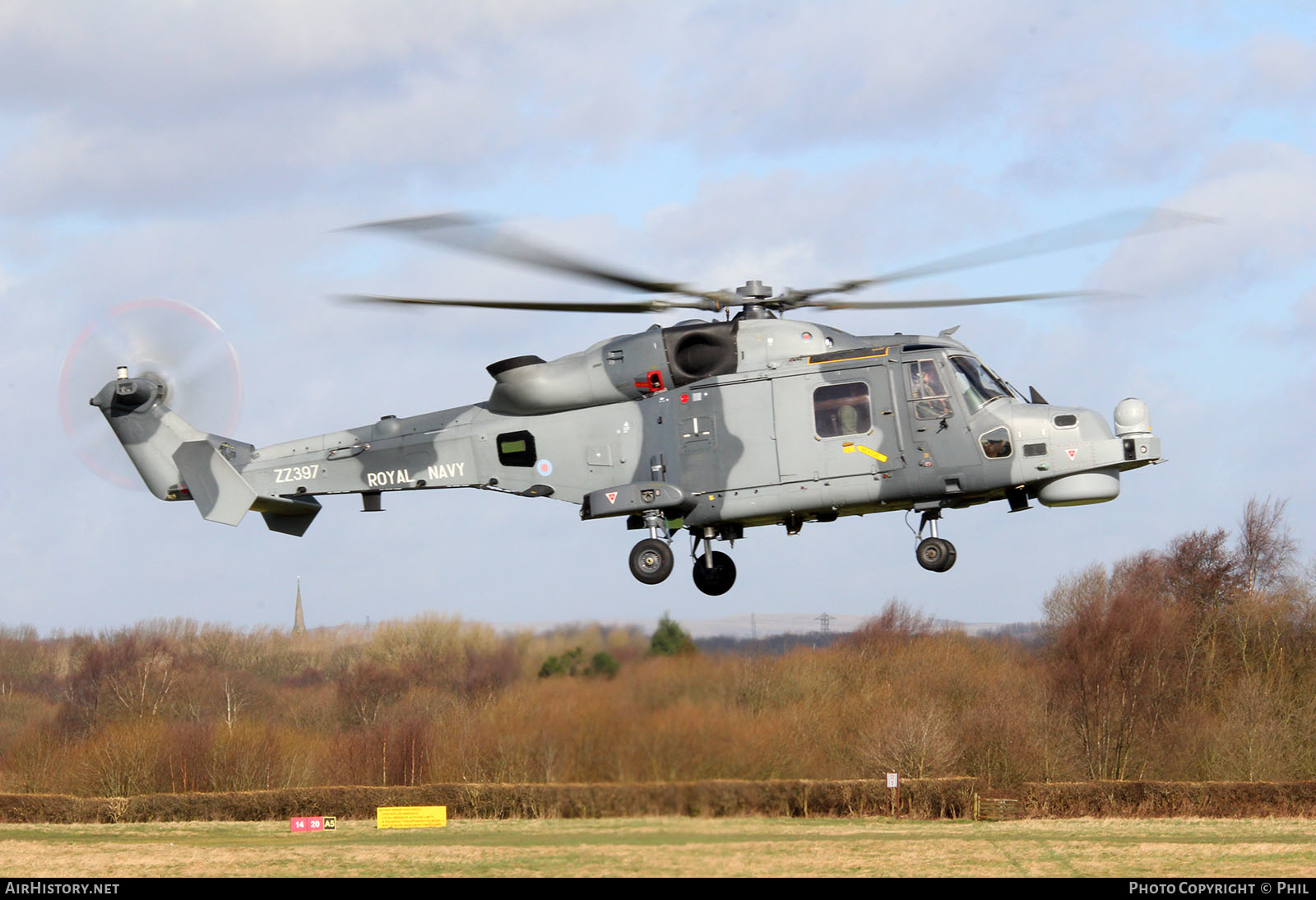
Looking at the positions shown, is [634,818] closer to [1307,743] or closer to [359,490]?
[359,490]

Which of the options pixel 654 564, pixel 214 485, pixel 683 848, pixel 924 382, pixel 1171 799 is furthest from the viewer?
pixel 1171 799

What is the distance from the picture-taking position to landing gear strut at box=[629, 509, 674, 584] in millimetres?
21188

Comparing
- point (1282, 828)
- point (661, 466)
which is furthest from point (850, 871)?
point (1282, 828)

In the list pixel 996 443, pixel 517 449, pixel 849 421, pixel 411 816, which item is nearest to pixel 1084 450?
pixel 996 443

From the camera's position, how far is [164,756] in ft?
139

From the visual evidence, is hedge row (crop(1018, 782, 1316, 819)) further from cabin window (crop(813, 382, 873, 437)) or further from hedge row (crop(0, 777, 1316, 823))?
cabin window (crop(813, 382, 873, 437))

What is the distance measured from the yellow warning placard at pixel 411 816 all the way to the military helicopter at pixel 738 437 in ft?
14.5

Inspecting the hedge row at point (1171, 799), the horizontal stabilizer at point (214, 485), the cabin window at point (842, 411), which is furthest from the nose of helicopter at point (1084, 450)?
the hedge row at point (1171, 799)

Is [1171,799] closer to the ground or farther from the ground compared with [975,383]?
closer to the ground

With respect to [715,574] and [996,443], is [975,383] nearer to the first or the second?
[996,443]

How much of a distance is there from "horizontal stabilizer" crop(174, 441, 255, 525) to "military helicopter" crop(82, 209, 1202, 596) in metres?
0.06

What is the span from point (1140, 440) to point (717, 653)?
816cm

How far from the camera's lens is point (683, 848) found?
517 inches

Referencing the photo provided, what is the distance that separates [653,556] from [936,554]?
4038 mm
